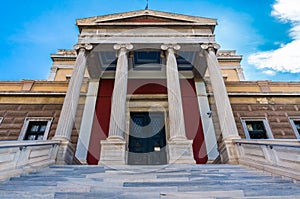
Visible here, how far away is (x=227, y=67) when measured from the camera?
18.5m

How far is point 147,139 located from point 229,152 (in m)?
5.29

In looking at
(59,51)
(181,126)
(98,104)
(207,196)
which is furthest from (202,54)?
(59,51)

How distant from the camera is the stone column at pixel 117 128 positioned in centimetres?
683

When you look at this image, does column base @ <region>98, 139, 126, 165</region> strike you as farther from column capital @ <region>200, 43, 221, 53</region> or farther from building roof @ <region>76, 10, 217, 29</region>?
building roof @ <region>76, 10, 217, 29</region>

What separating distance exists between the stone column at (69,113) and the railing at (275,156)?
6.68 meters

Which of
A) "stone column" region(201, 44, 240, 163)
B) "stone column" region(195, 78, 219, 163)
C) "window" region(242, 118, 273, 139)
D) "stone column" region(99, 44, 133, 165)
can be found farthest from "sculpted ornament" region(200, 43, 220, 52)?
"window" region(242, 118, 273, 139)

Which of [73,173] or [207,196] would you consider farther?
[73,173]

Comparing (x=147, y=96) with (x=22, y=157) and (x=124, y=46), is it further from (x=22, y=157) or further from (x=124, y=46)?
(x=22, y=157)


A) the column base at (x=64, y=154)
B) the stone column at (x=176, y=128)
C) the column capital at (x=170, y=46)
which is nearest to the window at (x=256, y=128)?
the stone column at (x=176, y=128)

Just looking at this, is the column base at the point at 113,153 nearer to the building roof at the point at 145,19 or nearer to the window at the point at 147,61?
the window at the point at 147,61

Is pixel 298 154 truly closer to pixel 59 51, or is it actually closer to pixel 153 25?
pixel 153 25

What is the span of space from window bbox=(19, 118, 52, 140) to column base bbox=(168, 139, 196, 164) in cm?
764

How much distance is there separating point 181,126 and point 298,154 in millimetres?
4191

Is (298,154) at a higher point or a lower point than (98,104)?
lower
